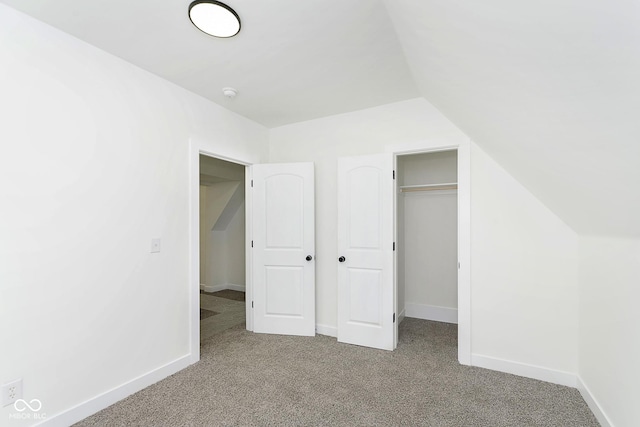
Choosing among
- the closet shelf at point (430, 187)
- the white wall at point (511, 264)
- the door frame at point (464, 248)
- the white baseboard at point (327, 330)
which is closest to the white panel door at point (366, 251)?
the white baseboard at point (327, 330)

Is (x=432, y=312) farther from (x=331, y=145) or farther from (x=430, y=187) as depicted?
(x=331, y=145)

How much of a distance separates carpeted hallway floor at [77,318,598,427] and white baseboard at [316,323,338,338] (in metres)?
0.37

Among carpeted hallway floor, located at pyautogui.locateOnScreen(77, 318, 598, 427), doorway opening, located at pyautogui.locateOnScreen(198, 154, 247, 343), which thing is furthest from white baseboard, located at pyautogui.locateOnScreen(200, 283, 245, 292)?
carpeted hallway floor, located at pyautogui.locateOnScreen(77, 318, 598, 427)

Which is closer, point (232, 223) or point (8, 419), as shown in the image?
point (8, 419)

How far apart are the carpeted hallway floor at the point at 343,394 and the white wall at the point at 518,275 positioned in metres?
0.27

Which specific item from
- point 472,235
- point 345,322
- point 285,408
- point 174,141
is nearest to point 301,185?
point 174,141

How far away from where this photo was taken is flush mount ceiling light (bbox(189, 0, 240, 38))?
170cm

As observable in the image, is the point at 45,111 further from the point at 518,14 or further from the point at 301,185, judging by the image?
the point at 518,14

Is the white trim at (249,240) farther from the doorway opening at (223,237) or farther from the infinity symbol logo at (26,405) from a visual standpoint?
the infinity symbol logo at (26,405)

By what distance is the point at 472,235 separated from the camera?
9.18 ft

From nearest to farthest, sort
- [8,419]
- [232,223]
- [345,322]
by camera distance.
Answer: [8,419]
[345,322]
[232,223]

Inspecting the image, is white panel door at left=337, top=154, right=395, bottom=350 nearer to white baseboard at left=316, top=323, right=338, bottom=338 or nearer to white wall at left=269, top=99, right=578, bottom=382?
white baseboard at left=316, top=323, right=338, bottom=338

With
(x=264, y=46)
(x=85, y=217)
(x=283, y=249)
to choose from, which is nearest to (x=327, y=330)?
(x=283, y=249)

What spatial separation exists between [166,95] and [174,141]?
15.4 inches
